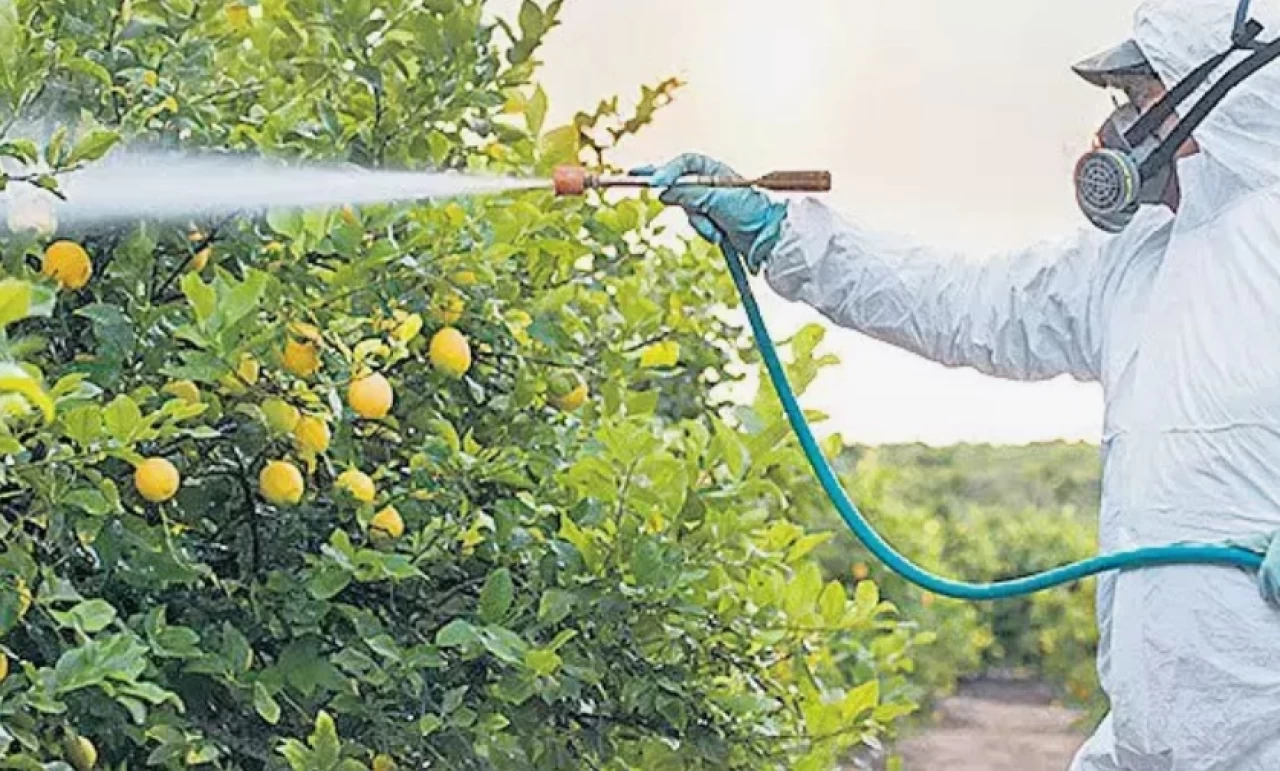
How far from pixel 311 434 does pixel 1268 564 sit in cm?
72

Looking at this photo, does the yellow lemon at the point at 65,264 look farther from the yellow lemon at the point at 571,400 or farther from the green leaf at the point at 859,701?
the green leaf at the point at 859,701

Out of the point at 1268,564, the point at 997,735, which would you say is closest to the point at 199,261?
the point at 1268,564

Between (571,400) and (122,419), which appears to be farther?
(571,400)

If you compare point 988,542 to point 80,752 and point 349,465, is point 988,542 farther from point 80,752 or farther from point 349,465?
point 80,752

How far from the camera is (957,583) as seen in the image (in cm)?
190

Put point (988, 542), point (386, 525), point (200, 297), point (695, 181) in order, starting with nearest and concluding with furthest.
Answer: point (200, 297)
point (386, 525)
point (695, 181)
point (988, 542)

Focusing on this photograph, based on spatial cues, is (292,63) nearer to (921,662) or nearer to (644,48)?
(644,48)

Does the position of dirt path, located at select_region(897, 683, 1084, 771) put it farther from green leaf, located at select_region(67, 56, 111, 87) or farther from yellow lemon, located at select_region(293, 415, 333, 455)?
green leaf, located at select_region(67, 56, 111, 87)

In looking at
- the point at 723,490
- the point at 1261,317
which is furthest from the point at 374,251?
the point at 1261,317

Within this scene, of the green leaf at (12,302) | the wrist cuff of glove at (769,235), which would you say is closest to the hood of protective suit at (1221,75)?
the wrist cuff of glove at (769,235)

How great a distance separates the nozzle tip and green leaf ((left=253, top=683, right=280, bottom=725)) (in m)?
0.49

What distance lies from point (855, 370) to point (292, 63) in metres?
2.89

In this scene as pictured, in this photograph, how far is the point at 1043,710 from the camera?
6750mm

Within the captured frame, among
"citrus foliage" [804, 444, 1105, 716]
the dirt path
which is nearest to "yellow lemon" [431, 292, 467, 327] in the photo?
"citrus foliage" [804, 444, 1105, 716]
